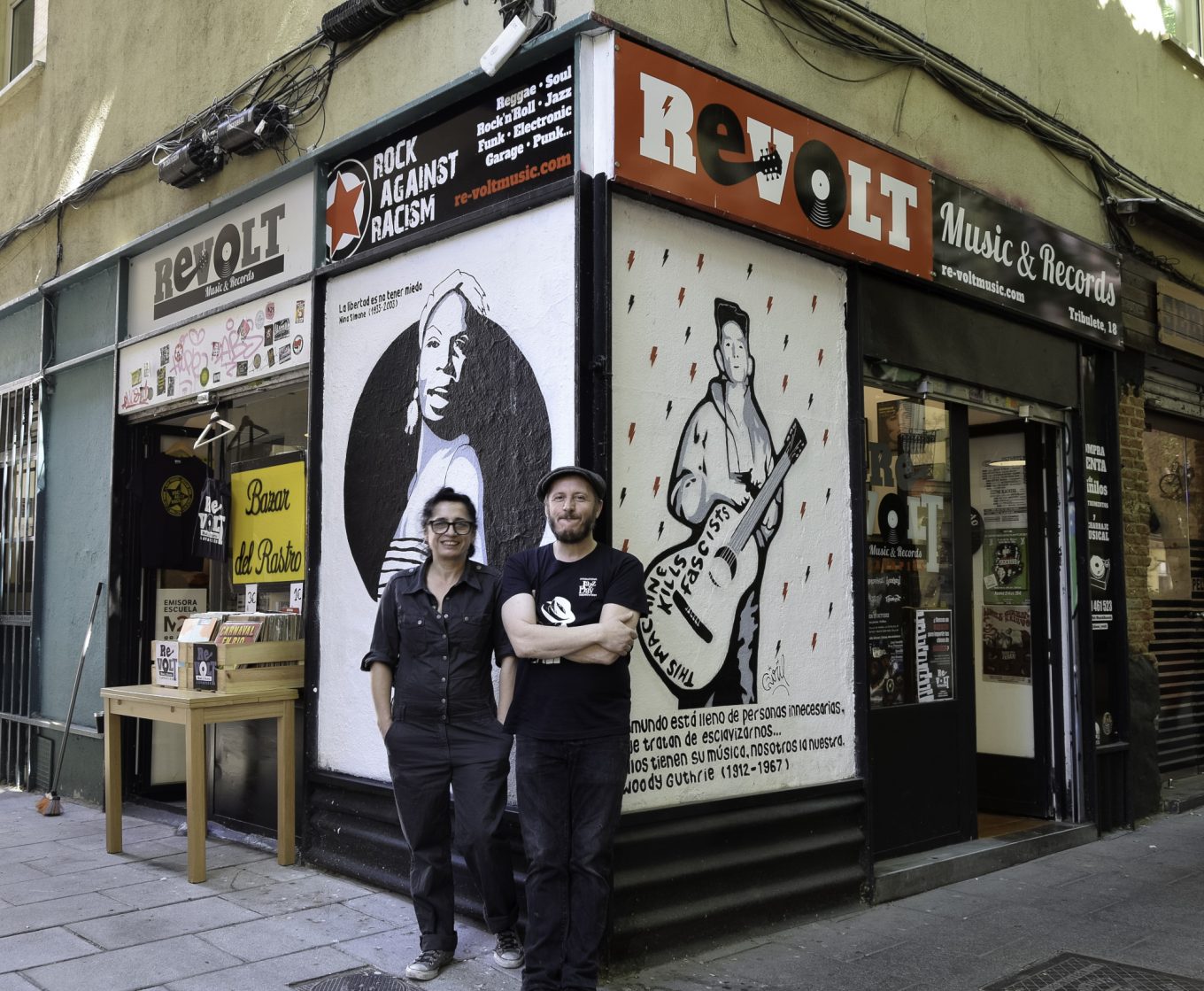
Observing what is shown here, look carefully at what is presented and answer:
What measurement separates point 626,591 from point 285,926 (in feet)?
7.81

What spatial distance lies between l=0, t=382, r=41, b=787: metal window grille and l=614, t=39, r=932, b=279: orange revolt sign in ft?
20.4

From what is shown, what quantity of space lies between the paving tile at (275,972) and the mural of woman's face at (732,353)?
3003 millimetres

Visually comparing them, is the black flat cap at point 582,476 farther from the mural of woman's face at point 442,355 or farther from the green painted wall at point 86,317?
the green painted wall at point 86,317

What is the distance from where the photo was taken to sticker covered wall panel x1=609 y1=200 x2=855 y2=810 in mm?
5160

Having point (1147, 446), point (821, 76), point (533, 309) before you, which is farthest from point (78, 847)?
point (1147, 446)

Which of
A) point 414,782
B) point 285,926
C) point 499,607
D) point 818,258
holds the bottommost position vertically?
point 285,926

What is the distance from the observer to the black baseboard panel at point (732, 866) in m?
4.92

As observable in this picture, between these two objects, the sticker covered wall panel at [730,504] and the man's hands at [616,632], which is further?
the sticker covered wall panel at [730,504]

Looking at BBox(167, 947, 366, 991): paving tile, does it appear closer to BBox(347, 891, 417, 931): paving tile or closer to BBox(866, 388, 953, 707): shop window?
BBox(347, 891, 417, 931): paving tile

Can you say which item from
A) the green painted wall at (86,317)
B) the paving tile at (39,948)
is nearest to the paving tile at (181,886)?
the paving tile at (39,948)

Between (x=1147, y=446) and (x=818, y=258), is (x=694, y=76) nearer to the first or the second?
(x=818, y=258)

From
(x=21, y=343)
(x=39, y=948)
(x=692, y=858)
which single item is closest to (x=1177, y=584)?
(x=692, y=858)

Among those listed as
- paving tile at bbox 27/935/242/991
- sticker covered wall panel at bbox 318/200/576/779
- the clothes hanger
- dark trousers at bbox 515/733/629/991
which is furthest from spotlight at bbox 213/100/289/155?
paving tile at bbox 27/935/242/991

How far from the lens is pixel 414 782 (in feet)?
15.6
